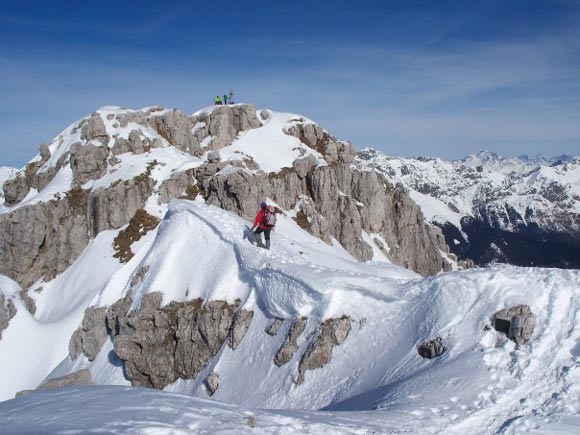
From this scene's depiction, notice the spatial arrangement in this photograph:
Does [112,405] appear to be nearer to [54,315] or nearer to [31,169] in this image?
[54,315]

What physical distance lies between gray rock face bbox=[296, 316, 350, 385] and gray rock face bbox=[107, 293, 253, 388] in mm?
7353

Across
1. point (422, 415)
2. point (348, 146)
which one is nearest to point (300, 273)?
point (422, 415)

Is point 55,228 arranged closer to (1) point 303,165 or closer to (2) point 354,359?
(1) point 303,165

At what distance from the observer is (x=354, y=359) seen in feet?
73.6

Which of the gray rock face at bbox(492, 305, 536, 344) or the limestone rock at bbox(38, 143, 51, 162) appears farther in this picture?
the limestone rock at bbox(38, 143, 51, 162)

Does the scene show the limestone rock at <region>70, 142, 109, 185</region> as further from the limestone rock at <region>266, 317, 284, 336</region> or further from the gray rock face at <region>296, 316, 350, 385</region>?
the gray rock face at <region>296, 316, 350, 385</region>

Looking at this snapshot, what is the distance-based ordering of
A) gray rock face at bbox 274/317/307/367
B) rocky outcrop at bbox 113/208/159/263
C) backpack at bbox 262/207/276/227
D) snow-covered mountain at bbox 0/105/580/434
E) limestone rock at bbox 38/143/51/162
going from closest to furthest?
snow-covered mountain at bbox 0/105/580/434 < gray rock face at bbox 274/317/307/367 < backpack at bbox 262/207/276/227 < rocky outcrop at bbox 113/208/159/263 < limestone rock at bbox 38/143/51/162

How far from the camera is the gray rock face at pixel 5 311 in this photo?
56062 mm

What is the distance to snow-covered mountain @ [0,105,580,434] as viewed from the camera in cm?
1420

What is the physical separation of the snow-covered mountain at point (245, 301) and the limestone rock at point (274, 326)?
0.09 metres

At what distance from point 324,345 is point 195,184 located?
50.5 meters

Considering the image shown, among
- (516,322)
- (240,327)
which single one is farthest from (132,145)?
(516,322)

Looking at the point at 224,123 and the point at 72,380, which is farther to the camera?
the point at 224,123

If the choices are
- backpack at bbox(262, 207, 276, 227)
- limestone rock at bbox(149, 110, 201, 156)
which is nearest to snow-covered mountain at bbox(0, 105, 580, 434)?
limestone rock at bbox(149, 110, 201, 156)
